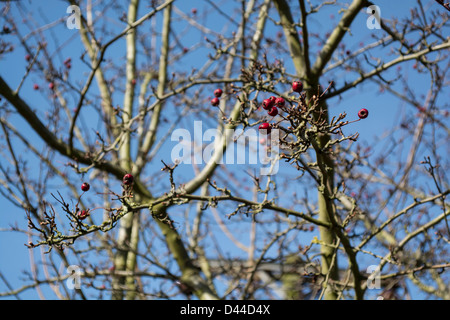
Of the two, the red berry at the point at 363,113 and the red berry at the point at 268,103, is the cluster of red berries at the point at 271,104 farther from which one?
the red berry at the point at 363,113

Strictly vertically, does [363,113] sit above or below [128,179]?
above

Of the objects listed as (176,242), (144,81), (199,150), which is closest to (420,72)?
(176,242)

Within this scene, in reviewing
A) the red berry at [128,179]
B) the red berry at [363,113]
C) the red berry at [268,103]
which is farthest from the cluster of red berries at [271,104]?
the red berry at [128,179]

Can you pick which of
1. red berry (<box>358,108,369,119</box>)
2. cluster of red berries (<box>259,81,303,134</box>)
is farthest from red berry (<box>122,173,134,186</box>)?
red berry (<box>358,108,369,119</box>)

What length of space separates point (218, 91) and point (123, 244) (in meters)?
3.12

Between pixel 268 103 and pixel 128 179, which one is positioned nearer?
pixel 268 103

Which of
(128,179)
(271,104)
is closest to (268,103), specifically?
(271,104)

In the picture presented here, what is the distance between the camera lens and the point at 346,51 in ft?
18.5

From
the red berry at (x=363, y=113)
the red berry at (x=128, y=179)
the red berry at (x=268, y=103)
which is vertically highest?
the red berry at (x=268, y=103)

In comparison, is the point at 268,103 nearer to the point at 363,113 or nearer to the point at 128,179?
the point at 363,113

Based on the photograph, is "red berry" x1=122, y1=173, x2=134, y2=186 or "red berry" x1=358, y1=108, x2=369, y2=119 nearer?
"red berry" x1=358, y1=108, x2=369, y2=119

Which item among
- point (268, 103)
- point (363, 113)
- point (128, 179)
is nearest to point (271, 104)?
point (268, 103)

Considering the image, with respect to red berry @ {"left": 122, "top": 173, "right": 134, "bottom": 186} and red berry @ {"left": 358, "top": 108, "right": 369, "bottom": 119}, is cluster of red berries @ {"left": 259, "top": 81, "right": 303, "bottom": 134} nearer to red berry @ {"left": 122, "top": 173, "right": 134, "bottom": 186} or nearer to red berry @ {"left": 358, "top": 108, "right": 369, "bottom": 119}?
red berry @ {"left": 358, "top": 108, "right": 369, "bottom": 119}
